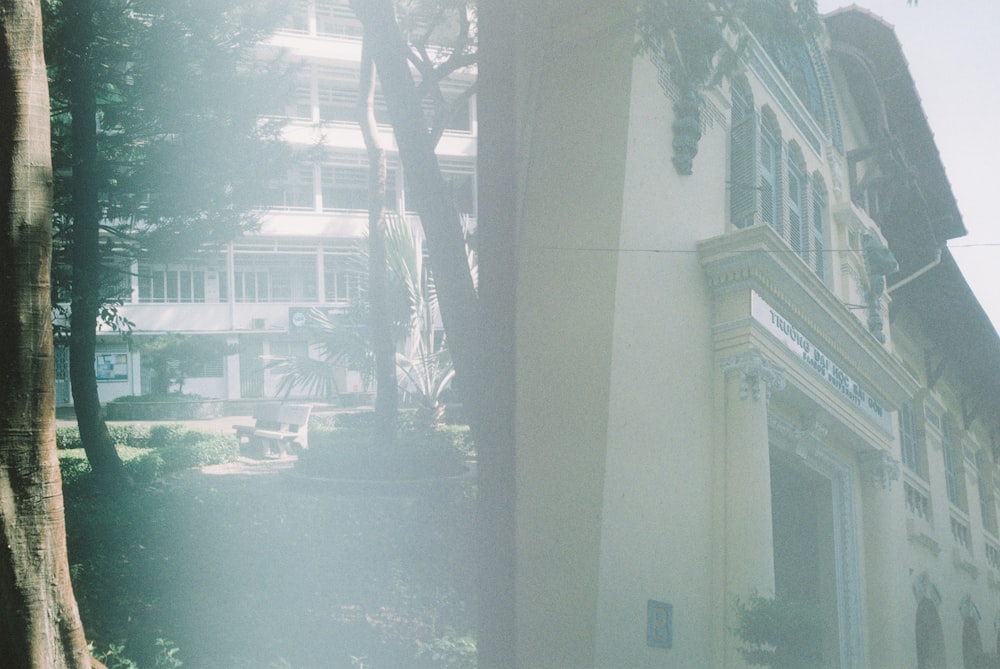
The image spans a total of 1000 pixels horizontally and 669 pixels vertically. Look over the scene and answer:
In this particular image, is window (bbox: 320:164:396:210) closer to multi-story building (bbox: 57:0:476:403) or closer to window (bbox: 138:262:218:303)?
multi-story building (bbox: 57:0:476:403)

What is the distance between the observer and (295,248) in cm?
563

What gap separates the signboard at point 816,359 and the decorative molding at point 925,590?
2173mm

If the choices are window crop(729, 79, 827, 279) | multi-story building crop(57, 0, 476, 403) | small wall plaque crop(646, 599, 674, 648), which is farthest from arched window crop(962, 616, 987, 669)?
multi-story building crop(57, 0, 476, 403)

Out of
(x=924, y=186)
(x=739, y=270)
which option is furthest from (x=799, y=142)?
(x=739, y=270)

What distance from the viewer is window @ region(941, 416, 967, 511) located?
15547mm

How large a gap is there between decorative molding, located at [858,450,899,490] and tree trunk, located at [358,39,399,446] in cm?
814

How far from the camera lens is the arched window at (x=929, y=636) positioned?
13.2 m

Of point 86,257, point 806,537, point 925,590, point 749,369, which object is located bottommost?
point 925,590

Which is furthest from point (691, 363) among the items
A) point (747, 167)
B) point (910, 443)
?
point (910, 443)

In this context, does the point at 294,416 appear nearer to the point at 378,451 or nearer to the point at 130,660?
the point at 378,451

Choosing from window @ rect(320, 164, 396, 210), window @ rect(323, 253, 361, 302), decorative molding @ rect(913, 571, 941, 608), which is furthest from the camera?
decorative molding @ rect(913, 571, 941, 608)

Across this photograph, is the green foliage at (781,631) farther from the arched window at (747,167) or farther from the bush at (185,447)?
the bush at (185,447)

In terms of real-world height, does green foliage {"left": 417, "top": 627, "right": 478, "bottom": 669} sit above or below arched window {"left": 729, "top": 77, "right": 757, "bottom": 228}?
below

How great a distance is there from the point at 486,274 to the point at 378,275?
0.75m
